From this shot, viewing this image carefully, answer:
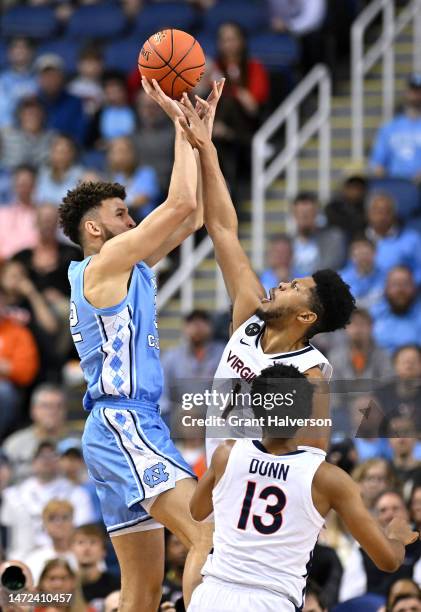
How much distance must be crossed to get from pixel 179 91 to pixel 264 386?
77.2 inches

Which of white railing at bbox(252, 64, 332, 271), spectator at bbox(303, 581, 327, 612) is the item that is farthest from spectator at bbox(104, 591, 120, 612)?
white railing at bbox(252, 64, 332, 271)

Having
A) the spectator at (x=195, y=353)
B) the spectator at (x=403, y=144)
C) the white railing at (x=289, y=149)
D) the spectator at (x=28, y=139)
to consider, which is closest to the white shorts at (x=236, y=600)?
the spectator at (x=195, y=353)

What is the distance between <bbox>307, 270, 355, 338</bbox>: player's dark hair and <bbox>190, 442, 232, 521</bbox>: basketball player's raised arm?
91 centimetres

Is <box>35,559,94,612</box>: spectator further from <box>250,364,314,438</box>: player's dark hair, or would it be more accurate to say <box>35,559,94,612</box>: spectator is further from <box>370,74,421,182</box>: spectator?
<box>370,74,421,182</box>: spectator

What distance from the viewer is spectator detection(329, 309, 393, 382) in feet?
36.3

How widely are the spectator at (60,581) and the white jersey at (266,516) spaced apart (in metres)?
2.65

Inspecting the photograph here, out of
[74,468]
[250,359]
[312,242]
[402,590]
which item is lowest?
[74,468]

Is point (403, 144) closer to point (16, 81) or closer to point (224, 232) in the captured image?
point (16, 81)

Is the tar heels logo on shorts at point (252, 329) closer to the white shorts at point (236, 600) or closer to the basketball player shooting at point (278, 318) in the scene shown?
the basketball player shooting at point (278, 318)

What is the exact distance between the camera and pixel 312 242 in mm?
12445

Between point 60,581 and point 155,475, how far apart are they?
2031 millimetres

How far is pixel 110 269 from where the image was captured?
22.3ft

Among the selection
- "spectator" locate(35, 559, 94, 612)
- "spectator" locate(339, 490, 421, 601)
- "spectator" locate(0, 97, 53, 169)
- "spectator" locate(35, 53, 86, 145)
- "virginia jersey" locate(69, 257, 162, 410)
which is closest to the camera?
"virginia jersey" locate(69, 257, 162, 410)

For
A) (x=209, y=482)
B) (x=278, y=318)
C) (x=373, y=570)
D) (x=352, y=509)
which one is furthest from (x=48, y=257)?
(x=352, y=509)
